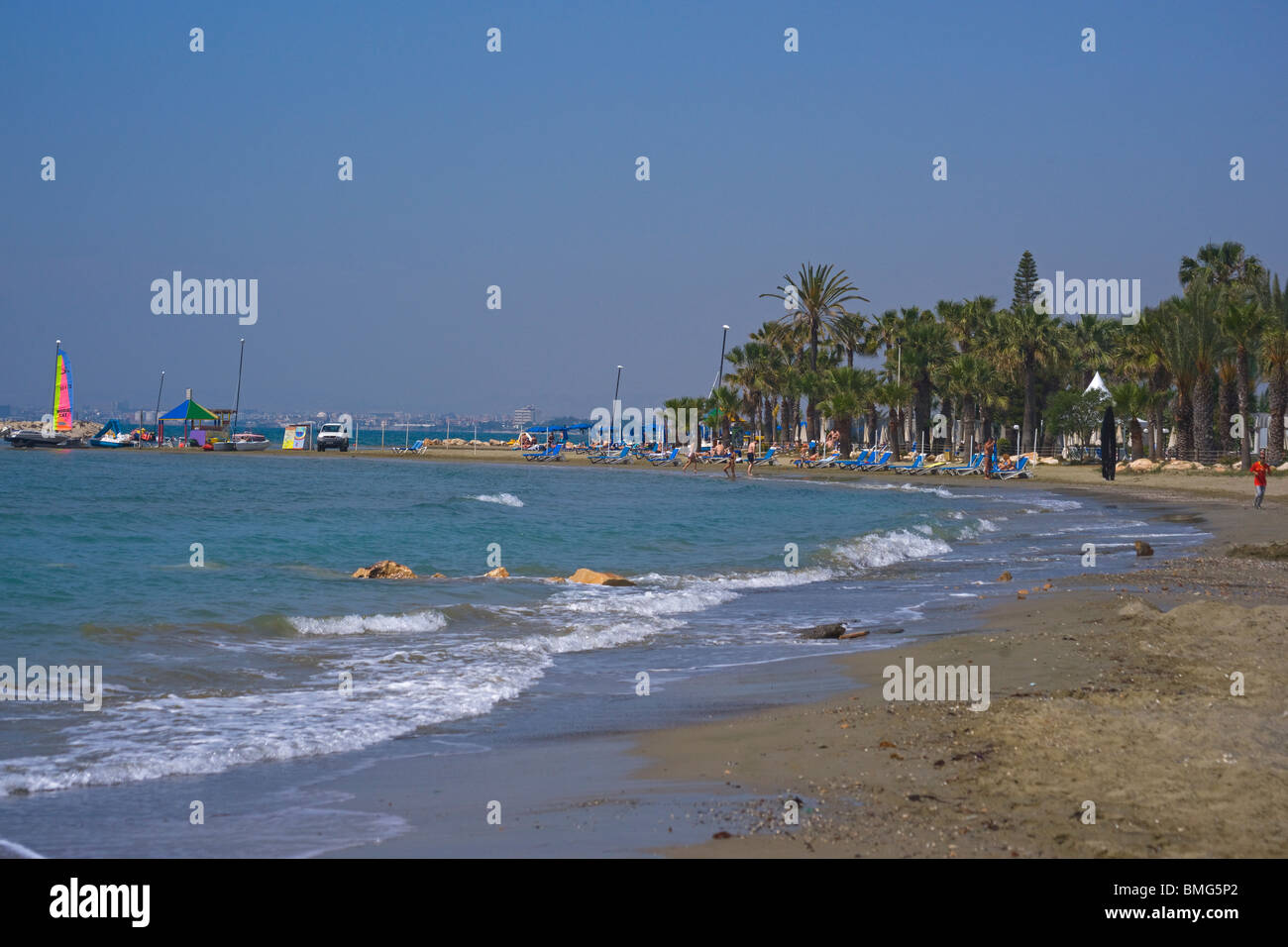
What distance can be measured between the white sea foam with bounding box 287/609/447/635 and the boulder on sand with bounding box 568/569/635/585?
13.7 ft

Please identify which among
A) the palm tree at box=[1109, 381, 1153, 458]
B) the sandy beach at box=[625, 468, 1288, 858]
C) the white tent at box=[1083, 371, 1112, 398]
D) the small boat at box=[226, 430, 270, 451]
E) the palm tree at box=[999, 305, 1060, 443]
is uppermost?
the palm tree at box=[999, 305, 1060, 443]

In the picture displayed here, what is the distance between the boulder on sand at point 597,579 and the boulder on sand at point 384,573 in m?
2.63

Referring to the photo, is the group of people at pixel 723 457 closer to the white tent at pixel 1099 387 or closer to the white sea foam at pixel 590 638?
Answer: the white tent at pixel 1099 387

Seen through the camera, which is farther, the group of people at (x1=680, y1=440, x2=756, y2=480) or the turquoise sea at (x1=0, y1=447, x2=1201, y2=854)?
the group of people at (x1=680, y1=440, x2=756, y2=480)

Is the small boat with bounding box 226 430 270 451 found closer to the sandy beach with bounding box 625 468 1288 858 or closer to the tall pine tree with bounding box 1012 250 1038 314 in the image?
the tall pine tree with bounding box 1012 250 1038 314

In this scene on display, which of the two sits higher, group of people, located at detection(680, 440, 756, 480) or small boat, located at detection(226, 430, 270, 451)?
small boat, located at detection(226, 430, 270, 451)

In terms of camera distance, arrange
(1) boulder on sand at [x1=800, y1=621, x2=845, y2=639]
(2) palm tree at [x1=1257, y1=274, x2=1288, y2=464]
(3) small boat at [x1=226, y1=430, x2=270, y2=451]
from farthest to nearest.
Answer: (3) small boat at [x1=226, y1=430, x2=270, y2=451]
(2) palm tree at [x1=1257, y1=274, x2=1288, y2=464]
(1) boulder on sand at [x1=800, y1=621, x2=845, y2=639]

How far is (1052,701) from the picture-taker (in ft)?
24.7

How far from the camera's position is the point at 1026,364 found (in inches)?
2506

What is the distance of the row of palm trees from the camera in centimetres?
4706

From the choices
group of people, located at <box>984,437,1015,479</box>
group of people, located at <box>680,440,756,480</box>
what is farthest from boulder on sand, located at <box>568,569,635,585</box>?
group of people, located at <box>680,440,756,480</box>

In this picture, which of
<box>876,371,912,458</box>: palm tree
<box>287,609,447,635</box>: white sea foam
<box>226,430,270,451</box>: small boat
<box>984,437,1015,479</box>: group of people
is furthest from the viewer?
<box>226,430,270,451</box>: small boat

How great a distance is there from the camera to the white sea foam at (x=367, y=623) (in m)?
12.3
